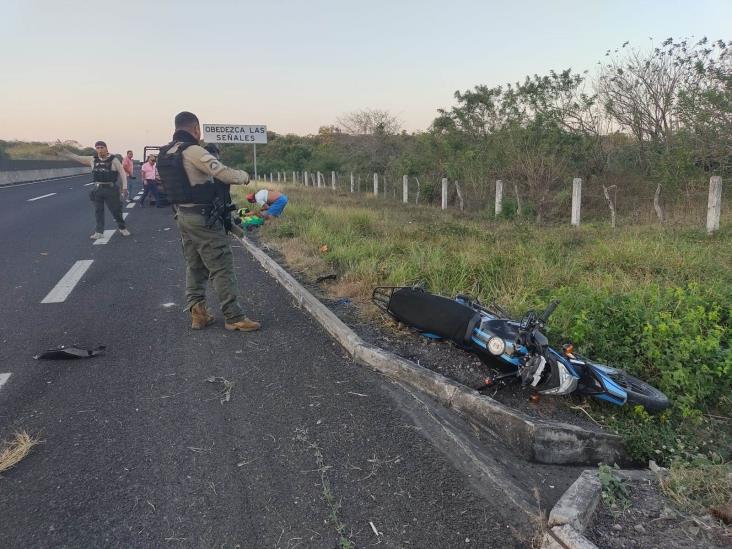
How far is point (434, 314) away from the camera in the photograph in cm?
420

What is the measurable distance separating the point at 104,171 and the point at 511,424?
9.68m

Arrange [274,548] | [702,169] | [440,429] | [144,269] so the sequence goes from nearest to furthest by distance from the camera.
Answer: [274,548] < [440,429] < [144,269] < [702,169]

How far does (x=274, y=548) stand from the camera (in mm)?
2289

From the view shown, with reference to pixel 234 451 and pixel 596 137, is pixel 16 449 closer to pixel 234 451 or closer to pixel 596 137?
pixel 234 451

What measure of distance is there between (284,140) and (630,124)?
52232mm

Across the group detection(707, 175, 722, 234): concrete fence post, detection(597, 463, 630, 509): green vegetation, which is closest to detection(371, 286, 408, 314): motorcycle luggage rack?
detection(597, 463, 630, 509): green vegetation

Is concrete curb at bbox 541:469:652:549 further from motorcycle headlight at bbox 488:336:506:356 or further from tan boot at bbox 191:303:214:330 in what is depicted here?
tan boot at bbox 191:303:214:330

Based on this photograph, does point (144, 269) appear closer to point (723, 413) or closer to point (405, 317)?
point (405, 317)

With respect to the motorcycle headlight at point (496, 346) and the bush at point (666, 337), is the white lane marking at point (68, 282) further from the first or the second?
the bush at point (666, 337)

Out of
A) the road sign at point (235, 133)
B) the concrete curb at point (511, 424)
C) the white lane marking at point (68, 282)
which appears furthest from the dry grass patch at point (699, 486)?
the road sign at point (235, 133)

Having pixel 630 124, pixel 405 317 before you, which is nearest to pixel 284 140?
pixel 630 124

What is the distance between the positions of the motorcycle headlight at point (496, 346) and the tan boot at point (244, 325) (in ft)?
7.98

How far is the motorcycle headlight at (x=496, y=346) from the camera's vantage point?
3543mm

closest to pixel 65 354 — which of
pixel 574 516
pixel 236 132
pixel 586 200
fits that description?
pixel 574 516
